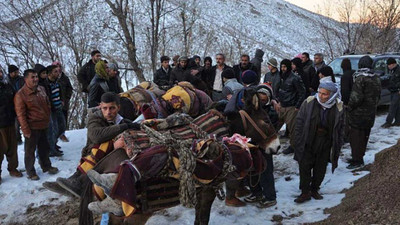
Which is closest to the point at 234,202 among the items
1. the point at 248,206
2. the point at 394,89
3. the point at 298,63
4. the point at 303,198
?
the point at 248,206

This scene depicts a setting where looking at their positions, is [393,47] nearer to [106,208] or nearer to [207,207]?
[207,207]

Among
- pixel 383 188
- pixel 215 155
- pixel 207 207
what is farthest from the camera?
pixel 383 188

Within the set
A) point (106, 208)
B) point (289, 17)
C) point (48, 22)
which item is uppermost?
point (289, 17)

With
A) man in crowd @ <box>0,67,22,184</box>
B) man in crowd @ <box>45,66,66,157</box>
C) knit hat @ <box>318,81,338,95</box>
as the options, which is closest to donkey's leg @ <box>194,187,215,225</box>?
knit hat @ <box>318,81,338,95</box>

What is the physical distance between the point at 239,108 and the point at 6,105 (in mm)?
3805

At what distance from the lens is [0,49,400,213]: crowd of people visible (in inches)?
137

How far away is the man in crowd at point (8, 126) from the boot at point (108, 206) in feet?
10.9

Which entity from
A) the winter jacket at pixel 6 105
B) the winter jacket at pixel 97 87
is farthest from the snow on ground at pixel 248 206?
the winter jacket at pixel 97 87

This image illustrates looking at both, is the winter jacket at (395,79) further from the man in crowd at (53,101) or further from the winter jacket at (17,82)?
the winter jacket at (17,82)

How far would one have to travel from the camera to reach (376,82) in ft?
18.1

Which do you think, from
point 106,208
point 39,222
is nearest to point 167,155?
point 106,208

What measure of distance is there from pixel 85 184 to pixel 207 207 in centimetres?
133

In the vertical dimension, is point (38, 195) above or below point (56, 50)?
below

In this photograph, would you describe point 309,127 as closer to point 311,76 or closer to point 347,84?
point 347,84
